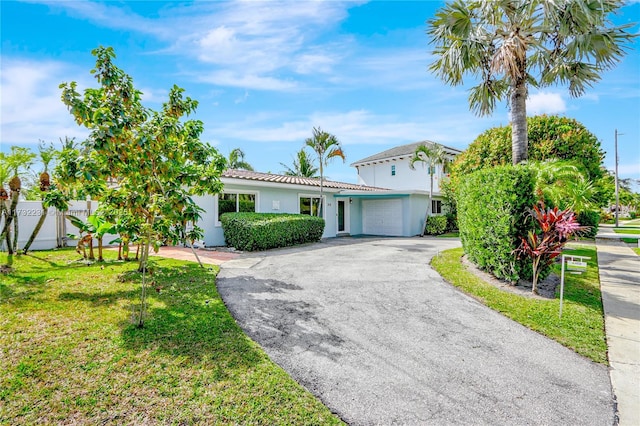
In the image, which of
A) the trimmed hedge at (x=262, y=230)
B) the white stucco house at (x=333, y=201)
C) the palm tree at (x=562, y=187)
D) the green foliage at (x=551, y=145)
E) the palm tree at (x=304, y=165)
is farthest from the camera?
the palm tree at (x=304, y=165)

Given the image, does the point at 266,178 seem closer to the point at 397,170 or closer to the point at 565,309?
the point at 565,309

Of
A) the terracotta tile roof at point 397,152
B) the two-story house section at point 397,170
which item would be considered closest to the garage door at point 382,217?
the two-story house section at point 397,170

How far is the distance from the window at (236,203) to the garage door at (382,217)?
887 cm

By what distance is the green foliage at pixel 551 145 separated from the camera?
1260cm

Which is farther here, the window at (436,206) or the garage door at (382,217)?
the window at (436,206)

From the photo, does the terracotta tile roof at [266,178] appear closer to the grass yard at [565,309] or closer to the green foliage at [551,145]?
the green foliage at [551,145]

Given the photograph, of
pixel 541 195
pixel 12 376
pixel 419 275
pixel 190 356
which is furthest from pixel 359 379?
pixel 541 195

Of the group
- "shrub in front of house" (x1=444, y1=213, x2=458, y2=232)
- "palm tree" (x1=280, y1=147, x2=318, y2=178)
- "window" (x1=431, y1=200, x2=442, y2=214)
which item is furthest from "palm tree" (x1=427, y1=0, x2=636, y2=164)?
"palm tree" (x1=280, y1=147, x2=318, y2=178)

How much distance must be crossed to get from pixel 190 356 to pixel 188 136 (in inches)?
176

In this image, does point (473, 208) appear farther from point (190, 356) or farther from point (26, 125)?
point (26, 125)

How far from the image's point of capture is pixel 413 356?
3.98 m

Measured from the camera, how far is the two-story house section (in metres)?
26.2

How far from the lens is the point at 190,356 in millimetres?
3674

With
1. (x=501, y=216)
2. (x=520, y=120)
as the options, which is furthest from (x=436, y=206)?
(x=501, y=216)
